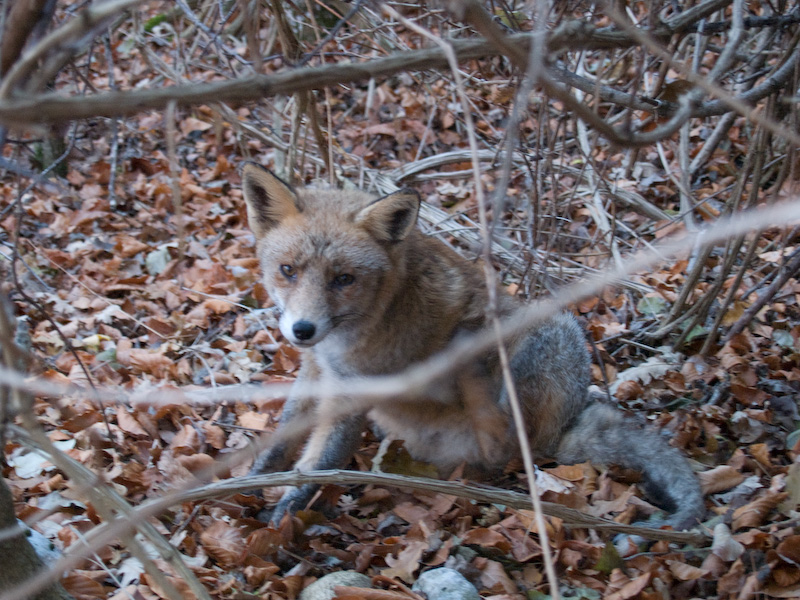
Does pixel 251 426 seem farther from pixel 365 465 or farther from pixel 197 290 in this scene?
pixel 197 290

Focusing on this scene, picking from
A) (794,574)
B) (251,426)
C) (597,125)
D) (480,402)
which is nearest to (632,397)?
(480,402)

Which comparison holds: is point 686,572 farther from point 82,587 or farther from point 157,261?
point 157,261

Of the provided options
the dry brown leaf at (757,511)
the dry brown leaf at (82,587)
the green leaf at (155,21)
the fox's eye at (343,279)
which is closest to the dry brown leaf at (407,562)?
the dry brown leaf at (82,587)

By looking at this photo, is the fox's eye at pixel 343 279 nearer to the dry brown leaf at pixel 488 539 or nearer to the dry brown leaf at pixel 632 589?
the dry brown leaf at pixel 488 539

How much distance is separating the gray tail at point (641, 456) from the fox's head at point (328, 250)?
54.7 inches

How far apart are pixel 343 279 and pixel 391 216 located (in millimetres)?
445

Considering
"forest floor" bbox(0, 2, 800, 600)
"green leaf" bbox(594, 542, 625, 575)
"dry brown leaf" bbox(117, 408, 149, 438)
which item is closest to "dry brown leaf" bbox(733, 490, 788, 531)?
"forest floor" bbox(0, 2, 800, 600)

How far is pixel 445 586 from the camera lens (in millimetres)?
3064

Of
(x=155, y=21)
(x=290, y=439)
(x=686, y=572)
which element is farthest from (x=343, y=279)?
(x=155, y=21)

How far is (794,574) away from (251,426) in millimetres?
3080

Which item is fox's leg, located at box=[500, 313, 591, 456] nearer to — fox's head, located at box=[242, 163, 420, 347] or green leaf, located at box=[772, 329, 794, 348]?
fox's head, located at box=[242, 163, 420, 347]

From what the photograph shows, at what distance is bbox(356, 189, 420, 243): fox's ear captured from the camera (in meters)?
3.72

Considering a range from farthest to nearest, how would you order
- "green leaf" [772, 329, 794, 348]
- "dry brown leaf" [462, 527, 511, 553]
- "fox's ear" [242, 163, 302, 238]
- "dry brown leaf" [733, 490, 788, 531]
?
"green leaf" [772, 329, 794, 348] < "fox's ear" [242, 163, 302, 238] < "dry brown leaf" [462, 527, 511, 553] < "dry brown leaf" [733, 490, 788, 531]

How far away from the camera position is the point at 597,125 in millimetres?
1996
